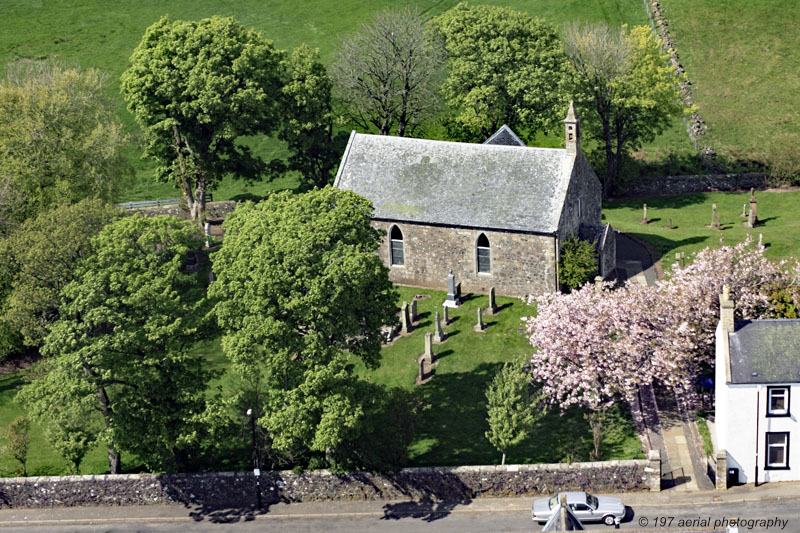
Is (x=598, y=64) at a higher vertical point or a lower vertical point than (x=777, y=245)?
higher

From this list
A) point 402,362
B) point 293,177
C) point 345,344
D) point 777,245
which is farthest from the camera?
point 293,177

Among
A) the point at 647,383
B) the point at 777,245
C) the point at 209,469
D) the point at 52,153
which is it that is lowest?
the point at 209,469

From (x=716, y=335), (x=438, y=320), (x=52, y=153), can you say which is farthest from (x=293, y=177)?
(x=716, y=335)

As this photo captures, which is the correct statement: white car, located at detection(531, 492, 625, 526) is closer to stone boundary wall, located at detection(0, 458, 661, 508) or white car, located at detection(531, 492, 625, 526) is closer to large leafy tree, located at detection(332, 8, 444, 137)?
stone boundary wall, located at detection(0, 458, 661, 508)

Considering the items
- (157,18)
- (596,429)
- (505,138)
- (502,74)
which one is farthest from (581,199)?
(157,18)

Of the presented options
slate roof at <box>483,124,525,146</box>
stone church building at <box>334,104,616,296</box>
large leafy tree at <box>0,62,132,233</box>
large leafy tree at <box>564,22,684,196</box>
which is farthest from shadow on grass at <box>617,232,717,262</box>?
large leafy tree at <box>0,62,132,233</box>

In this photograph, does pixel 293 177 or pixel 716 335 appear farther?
pixel 293 177

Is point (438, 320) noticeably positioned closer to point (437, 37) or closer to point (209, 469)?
point (209, 469)
